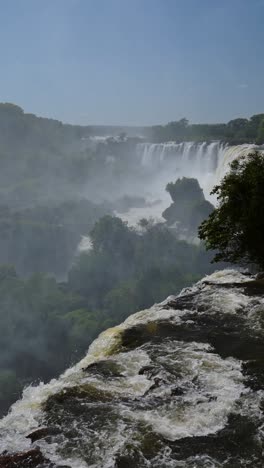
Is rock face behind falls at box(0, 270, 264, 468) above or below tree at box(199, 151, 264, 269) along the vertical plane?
below

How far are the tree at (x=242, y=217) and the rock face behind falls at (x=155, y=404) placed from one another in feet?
23.4

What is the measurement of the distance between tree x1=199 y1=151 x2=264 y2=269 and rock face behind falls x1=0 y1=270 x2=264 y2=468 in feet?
23.4

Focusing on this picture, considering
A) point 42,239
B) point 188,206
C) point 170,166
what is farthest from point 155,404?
point 42,239

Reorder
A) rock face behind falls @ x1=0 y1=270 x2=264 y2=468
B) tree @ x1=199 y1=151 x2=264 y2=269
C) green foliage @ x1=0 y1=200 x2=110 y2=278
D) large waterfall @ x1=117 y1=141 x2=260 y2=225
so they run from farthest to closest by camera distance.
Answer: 1. green foliage @ x1=0 y1=200 x2=110 y2=278
2. large waterfall @ x1=117 y1=141 x2=260 y2=225
3. tree @ x1=199 y1=151 x2=264 y2=269
4. rock face behind falls @ x1=0 y1=270 x2=264 y2=468

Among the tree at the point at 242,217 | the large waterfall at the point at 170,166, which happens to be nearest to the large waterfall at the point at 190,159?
the large waterfall at the point at 170,166

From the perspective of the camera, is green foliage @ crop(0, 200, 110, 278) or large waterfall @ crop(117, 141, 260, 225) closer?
large waterfall @ crop(117, 141, 260, 225)

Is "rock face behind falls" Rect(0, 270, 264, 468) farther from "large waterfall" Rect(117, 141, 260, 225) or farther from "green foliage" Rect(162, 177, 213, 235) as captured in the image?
"green foliage" Rect(162, 177, 213, 235)

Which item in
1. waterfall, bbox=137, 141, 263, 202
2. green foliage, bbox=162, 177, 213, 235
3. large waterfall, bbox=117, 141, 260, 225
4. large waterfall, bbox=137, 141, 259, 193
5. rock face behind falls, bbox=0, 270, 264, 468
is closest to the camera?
rock face behind falls, bbox=0, 270, 264, 468

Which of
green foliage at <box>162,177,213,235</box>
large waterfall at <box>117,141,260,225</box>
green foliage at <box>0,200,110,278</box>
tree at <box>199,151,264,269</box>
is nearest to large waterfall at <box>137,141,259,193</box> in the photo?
large waterfall at <box>117,141,260,225</box>

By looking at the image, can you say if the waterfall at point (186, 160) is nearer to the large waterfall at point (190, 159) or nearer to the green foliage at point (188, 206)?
the large waterfall at point (190, 159)

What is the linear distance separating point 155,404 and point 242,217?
1496 cm

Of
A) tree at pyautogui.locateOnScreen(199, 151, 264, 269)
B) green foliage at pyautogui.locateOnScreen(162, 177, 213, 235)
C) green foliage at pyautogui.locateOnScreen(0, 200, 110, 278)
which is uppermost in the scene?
tree at pyautogui.locateOnScreen(199, 151, 264, 269)

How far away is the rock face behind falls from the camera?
39.1 ft

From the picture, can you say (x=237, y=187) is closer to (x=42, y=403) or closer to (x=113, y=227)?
(x=42, y=403)
